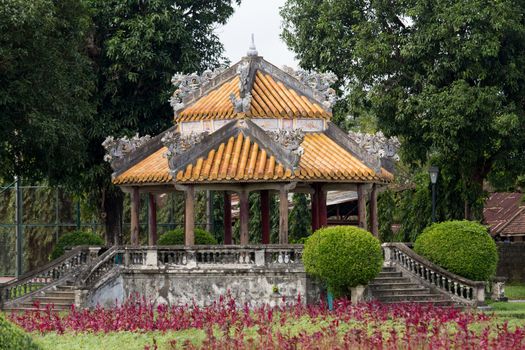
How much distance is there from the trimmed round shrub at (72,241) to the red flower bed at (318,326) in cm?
1247

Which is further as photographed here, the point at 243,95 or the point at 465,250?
the point at 243,95

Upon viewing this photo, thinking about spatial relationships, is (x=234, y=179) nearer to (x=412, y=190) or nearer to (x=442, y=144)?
(x=442, y=144)

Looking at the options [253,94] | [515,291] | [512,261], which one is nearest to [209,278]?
[253,94]

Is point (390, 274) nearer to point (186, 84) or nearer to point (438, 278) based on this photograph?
point (438, 278)

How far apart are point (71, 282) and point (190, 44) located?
12798 millimetres

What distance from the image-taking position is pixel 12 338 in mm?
15797

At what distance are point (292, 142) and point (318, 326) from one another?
1017 cm

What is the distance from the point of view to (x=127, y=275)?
34469 mm

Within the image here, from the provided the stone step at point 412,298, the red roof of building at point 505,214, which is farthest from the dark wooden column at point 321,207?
the red roof of building at point 505,214

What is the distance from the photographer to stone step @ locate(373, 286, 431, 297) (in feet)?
108

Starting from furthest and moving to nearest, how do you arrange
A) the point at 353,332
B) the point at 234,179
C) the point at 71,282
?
the point at 71,282
the point at 234,179
the point at 353,332

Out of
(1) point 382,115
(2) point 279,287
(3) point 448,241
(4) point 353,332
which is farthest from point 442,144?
(4) point 353,332

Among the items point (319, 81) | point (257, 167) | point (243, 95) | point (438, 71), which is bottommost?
point (257, 167)

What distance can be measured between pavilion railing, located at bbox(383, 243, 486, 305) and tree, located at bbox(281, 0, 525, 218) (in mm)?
7696
